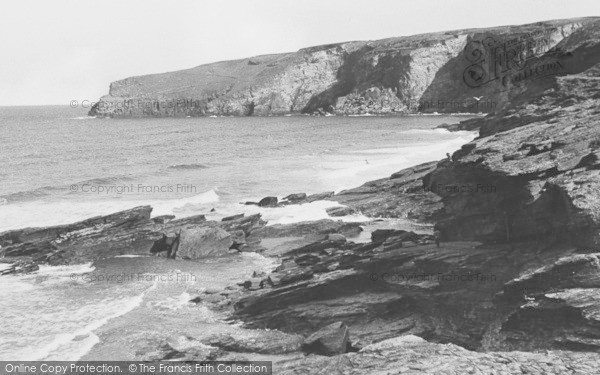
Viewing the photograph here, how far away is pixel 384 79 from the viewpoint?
6043 inches

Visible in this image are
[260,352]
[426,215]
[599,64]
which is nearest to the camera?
[260,352]

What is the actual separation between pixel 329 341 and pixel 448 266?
5.05m

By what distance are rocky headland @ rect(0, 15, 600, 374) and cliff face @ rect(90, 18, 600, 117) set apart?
107167 millimetres

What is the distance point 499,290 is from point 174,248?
55.1 ft

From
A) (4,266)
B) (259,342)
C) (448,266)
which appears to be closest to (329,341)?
(259,342)

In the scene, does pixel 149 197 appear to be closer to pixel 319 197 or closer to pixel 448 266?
pixel 319 197

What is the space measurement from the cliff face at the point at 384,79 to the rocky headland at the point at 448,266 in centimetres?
10717

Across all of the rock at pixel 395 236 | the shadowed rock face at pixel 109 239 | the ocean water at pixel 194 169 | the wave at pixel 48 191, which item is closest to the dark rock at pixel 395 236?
the rock at pixel 395 236

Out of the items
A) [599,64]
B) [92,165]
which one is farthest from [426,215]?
[92,165]

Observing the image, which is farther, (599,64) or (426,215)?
(426,215)

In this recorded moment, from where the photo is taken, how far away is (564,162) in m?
18.4

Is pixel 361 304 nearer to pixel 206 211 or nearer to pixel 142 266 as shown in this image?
pixel 142 266

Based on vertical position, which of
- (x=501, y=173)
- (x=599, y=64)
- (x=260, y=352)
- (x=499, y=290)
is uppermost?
(x=599, y=64)

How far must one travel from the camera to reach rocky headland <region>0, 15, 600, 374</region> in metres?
12.9
